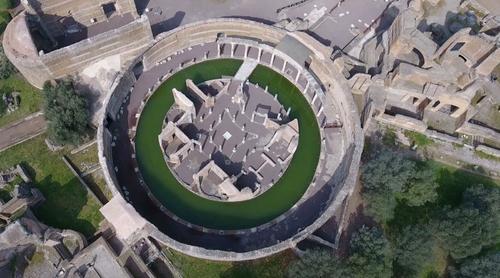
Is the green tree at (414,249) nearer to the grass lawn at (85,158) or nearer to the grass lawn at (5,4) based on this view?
the grass lawn at (85,158)

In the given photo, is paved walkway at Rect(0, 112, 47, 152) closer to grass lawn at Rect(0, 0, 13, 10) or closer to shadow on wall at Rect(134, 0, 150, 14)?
grass lawn at Rect(0, 0, 13, 10)

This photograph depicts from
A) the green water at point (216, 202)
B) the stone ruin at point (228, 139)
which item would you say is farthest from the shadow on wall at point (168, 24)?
the stone ruin at point (228, 139)

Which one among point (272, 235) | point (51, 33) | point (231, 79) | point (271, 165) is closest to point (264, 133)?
point (271, 165)

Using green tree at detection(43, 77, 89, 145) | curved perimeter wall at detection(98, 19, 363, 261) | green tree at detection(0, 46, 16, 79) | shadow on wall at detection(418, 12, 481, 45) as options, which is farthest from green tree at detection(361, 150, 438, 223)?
green tree at detection(0, 46, 16, 79)

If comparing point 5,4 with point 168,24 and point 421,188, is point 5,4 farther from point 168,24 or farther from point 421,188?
point 421,188

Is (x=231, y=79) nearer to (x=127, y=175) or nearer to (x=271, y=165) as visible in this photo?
(x=271, y=165)

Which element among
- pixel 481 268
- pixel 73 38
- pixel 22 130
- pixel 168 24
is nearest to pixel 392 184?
pixel 481 268
